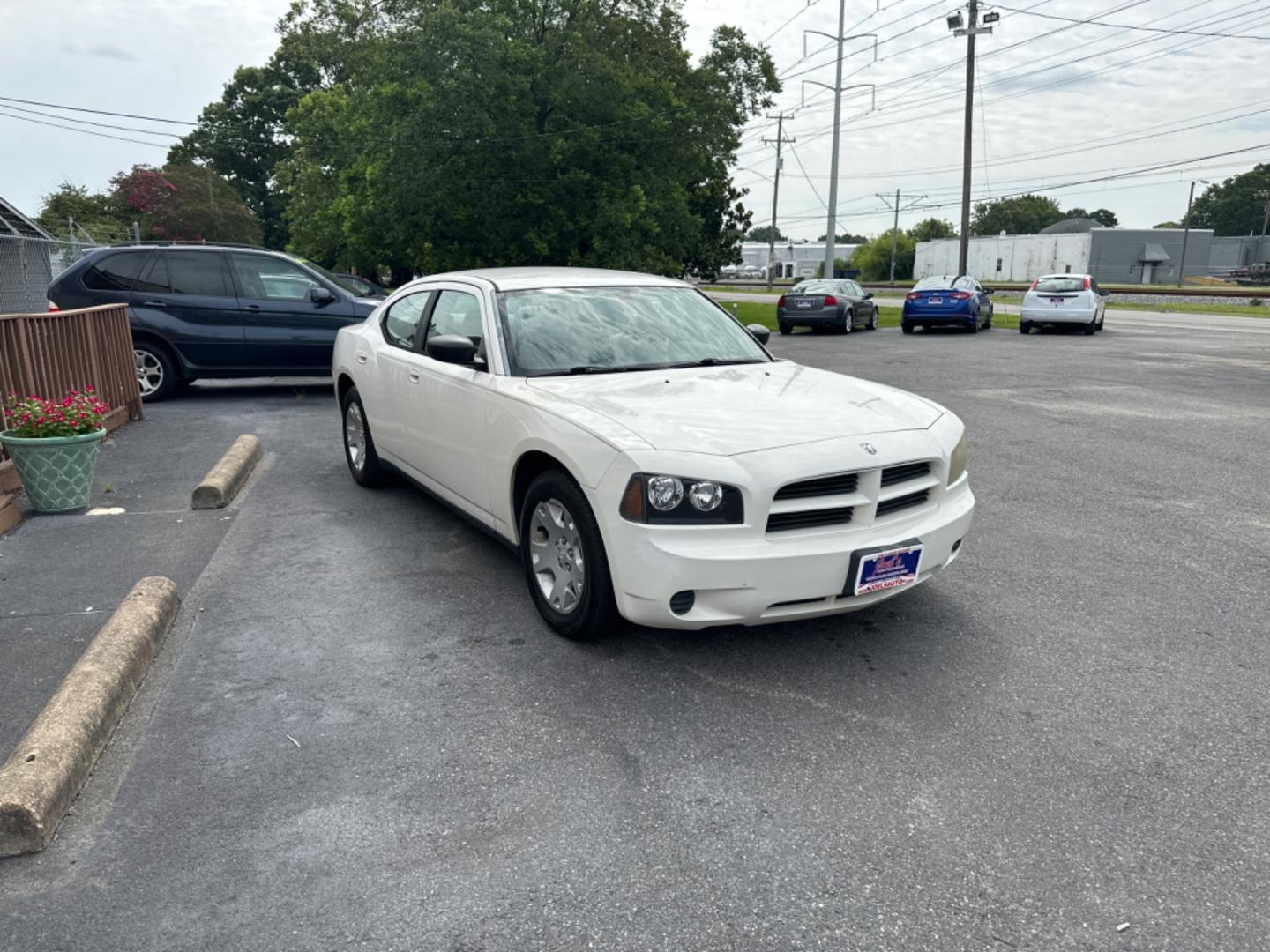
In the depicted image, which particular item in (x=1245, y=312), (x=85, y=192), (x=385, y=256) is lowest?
(x=1245, y=312)

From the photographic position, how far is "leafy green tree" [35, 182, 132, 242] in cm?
4484

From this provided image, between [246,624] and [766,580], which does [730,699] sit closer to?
[766,580]

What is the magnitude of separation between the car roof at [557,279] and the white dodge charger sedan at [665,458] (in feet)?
0.08

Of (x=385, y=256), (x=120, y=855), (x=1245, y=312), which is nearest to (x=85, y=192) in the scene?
(x=385, y=256)

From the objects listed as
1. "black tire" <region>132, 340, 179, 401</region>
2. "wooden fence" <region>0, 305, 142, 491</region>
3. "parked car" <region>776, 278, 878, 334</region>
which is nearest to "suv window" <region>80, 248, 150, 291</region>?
"black tire" <region>132, 340, 179, 401</region>

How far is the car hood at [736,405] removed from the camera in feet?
12.6

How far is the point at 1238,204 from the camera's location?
113 m

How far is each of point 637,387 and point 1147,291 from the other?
5998 cm

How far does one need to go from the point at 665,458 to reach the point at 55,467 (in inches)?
183

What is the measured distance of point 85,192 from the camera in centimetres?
5050

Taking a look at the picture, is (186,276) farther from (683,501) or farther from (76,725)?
(683,501)

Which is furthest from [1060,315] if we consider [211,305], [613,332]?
[613,332]

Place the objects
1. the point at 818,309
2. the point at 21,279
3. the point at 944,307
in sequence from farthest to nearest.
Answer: the point at 818,309
the point at 944,307
the point at 21,279

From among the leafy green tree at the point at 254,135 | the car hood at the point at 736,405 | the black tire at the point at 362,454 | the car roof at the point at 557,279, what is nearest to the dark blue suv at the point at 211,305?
the black tire at the point at 362,454
